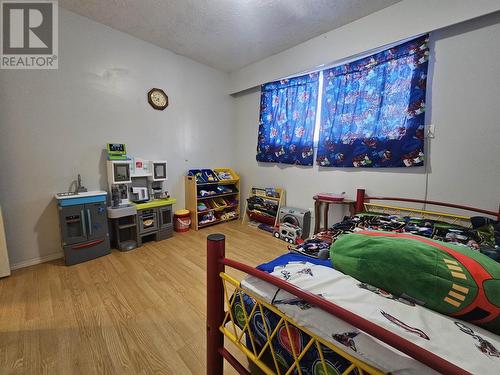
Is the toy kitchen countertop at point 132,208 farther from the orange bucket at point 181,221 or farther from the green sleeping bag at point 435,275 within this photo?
the green sleeping bag at point 435,275

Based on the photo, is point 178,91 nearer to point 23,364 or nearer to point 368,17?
point 368,17

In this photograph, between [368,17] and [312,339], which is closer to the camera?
[312,339]

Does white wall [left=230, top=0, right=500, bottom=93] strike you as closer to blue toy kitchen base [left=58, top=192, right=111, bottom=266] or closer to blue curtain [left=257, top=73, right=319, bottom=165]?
blue curtain [left=257, top=73, right=319, bottom=165]

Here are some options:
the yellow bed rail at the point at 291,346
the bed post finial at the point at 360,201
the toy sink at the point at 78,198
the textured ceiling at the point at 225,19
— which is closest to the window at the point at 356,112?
the bed post finial at the point at 360,201

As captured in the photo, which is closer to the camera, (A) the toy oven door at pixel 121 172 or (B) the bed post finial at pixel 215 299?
(B) the bed post finial at pixel 215 299

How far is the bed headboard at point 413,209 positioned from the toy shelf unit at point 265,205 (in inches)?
47.5

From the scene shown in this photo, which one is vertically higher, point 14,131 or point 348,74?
point 348,74

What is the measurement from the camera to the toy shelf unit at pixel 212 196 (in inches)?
132

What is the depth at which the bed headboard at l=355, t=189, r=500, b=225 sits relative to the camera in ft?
6.11

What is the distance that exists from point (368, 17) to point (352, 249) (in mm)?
2603

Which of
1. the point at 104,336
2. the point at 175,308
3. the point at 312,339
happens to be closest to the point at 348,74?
the point at 312,339

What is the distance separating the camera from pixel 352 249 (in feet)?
3.23

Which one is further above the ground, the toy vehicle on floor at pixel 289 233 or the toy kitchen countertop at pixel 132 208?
the toy kitchen countertop at pixel 132 208
